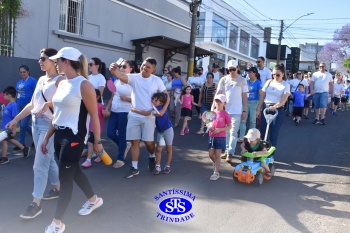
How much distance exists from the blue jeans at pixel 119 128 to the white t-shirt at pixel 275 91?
2.83 metres

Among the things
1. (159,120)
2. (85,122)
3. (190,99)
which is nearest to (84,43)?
(190,99)

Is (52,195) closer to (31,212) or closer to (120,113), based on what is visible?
(31,212)

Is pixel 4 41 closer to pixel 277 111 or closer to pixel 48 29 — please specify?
pixel 48 29

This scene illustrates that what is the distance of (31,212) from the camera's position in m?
4.00

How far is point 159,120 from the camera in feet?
18.8

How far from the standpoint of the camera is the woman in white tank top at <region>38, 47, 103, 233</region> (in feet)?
11.8

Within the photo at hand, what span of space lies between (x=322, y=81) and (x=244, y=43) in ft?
115

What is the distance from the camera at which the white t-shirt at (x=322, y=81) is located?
11.1 metres

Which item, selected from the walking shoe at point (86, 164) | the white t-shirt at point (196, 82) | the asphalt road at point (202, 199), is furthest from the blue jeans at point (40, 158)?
the white t-shirt at point (196, 82)

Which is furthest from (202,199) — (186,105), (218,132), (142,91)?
(186,105)

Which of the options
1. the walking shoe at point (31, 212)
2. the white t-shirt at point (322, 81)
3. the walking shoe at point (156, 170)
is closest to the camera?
the walking shoe at point (31, 212)

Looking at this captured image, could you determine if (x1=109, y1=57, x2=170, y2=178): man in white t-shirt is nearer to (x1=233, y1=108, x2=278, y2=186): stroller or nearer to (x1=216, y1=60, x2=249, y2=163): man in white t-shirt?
(x1=233, y1=108, x2=278, y2=186): stroller

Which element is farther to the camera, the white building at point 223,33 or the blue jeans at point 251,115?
the white building at point 223,33

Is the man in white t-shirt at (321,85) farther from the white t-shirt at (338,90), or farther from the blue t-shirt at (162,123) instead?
the blue t-shirt at (162,123)
